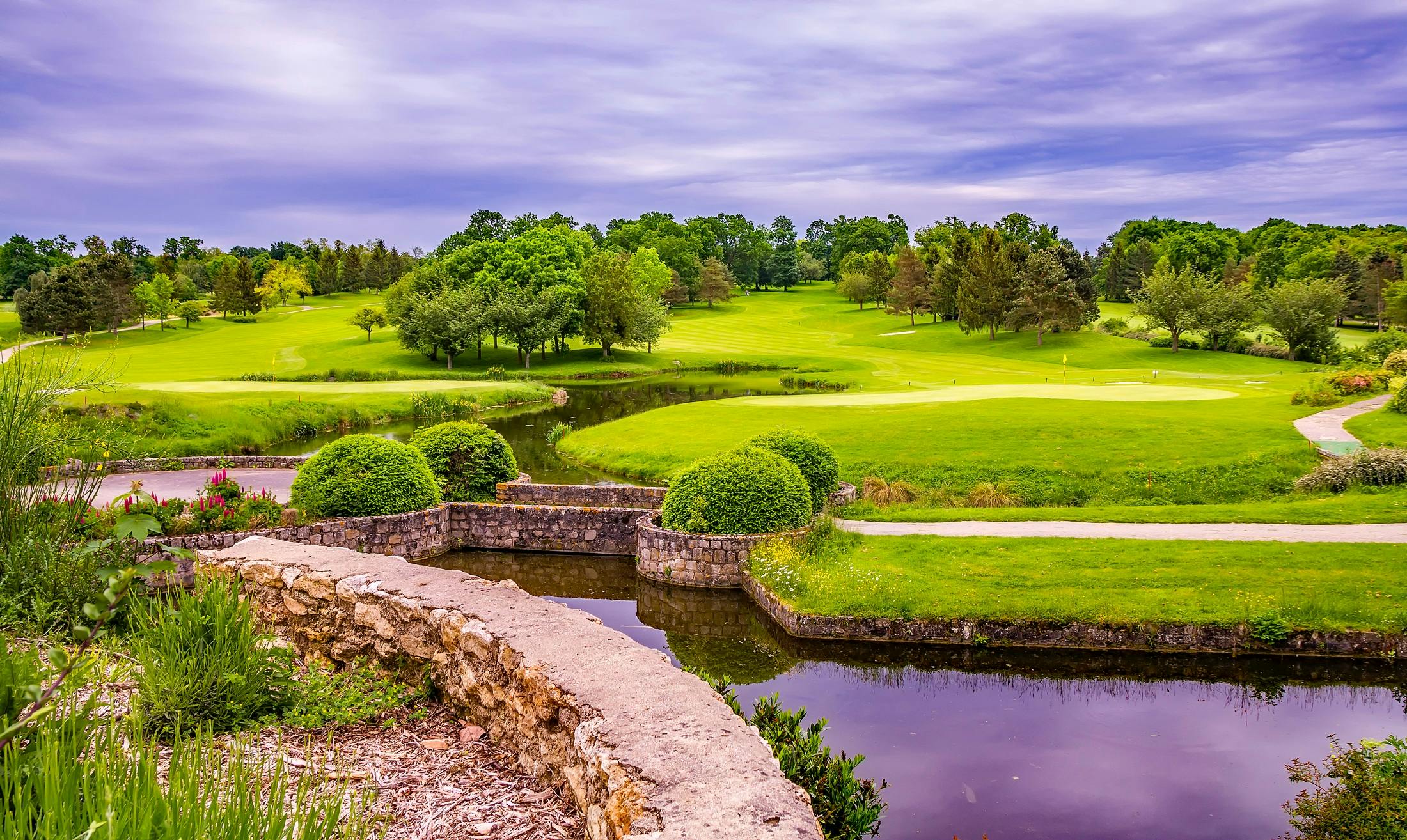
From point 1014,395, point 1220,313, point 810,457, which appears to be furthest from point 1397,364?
point 810,457

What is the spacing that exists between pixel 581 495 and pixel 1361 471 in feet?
55.2

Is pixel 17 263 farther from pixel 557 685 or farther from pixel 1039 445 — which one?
pixel 557 685

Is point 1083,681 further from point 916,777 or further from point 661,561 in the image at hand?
point 661,561

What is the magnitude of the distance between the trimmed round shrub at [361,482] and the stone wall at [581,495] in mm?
2218

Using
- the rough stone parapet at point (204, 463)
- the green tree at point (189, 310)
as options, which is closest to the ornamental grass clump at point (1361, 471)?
the rough stone parapet at point (204, 463)

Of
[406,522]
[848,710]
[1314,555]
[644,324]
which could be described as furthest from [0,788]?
[644,324]

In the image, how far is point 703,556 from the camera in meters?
15.5

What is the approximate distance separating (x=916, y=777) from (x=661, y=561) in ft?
24.7

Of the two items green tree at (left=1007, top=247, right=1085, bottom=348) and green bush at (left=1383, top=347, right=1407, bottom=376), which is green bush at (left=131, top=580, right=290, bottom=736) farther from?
green tree at (left=1007, top=247, right=1085, bottom=348)

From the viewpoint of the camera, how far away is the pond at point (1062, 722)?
8.23 metres

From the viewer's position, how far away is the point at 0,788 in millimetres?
3889

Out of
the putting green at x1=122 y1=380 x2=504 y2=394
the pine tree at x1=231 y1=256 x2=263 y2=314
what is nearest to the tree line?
the pine tree at x1=231 y1=256 x2=263 y2=314

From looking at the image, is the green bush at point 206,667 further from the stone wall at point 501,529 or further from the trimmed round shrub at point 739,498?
the stone wall at point 501,529

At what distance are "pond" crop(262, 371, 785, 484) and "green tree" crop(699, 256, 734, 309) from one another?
45192mm
